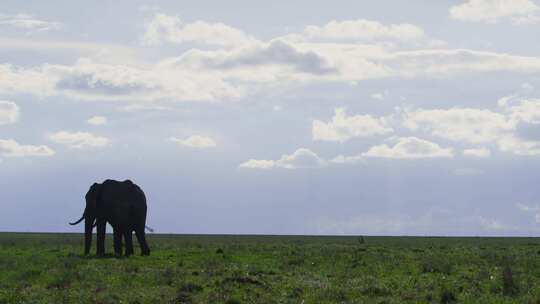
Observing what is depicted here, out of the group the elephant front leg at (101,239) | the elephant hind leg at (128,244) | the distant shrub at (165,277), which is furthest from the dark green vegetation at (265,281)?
the elephant front leg at (101,239)

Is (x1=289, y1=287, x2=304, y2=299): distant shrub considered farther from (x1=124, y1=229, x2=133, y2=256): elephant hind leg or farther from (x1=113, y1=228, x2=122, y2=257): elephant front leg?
(x1=113, y1=228, x2=122, y2=257): elephant front leg

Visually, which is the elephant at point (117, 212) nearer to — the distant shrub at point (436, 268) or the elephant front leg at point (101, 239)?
the elephant front leg at point (101, 239)

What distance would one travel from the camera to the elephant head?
40281 mm

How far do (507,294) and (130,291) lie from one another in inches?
438

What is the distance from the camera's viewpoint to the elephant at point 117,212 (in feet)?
130

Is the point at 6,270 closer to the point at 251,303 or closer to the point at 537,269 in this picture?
the point at 251,303

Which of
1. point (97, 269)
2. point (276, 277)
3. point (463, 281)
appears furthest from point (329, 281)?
point (97, 269)

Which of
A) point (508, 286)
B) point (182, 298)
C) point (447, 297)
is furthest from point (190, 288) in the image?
point (508, 286)

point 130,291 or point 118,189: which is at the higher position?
point 118,189

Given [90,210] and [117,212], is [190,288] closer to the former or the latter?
[117,212]

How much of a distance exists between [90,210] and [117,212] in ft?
6.80

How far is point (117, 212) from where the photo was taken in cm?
3944

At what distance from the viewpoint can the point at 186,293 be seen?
2267 centimetres

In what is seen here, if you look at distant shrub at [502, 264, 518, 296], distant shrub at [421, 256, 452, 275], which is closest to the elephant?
distant shrub at [421, 256, 452, 275]
